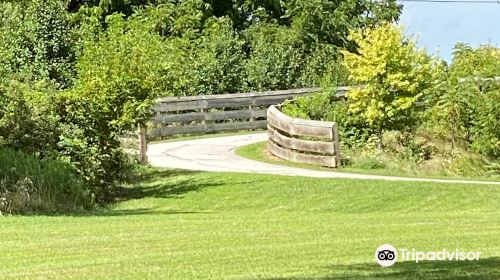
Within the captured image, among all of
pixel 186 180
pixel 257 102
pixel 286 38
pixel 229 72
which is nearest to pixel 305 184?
pixel 186 180

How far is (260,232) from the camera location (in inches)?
490

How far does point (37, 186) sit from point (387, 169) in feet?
31.1

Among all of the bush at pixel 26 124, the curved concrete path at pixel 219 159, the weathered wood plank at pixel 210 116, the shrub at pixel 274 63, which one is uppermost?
the shrub at pixel 274 63

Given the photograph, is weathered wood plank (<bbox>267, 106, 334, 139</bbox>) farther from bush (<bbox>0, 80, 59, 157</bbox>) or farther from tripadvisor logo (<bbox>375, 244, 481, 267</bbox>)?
tripadvisor logo (<bbox>375, 244, 481, 267</bbox>)

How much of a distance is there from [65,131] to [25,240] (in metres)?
7.76

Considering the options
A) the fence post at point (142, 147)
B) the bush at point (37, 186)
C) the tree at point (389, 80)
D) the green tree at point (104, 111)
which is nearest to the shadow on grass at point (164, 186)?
the green tree at point (104, 111)

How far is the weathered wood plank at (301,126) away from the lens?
22.7m

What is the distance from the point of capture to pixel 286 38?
42281mm

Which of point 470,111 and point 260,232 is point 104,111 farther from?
point 470,111

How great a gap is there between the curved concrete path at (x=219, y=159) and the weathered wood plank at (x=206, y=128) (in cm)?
132

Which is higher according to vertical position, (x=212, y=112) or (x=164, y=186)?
(x=212, y=112)

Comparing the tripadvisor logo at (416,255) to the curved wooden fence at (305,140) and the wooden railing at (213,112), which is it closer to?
the curved wooden fence at (305,140)

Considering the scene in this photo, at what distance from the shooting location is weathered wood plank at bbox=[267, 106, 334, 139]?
22.7 metres

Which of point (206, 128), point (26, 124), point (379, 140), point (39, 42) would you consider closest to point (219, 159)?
A: point (379, 140)
